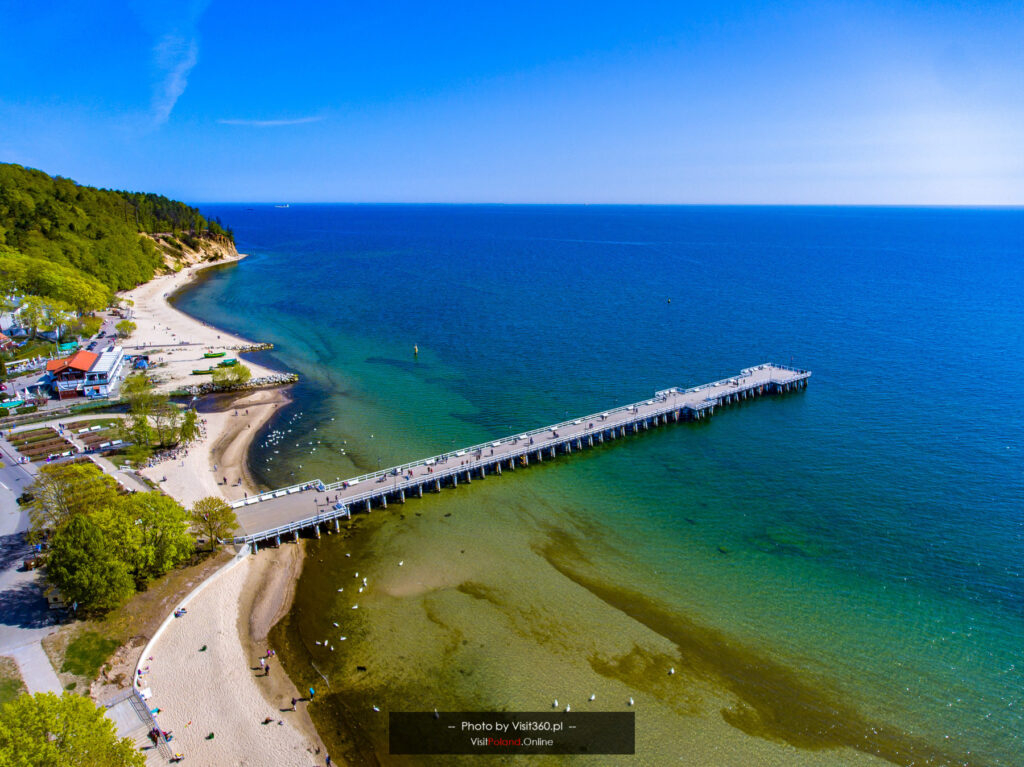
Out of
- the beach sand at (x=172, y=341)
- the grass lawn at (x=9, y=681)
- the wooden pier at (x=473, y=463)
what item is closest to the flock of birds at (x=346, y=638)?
the wooden pier at (x=473, y=463)

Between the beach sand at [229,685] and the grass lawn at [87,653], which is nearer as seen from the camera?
the beach sand at [229,685]

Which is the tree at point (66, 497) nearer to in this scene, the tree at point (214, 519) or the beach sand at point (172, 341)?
the tree at point (214, 519)

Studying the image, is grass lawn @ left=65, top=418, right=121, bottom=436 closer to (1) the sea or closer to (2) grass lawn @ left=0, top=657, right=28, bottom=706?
(1) the sea

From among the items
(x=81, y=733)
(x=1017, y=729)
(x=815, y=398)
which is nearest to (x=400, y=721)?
(x=81, y=733)

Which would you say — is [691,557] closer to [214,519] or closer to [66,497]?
[214,519]

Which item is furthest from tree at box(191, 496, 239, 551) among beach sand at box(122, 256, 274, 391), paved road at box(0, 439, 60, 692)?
beach sand at box(122, 256, 274, 391)

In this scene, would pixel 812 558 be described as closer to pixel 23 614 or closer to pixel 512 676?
pixel 512 676
